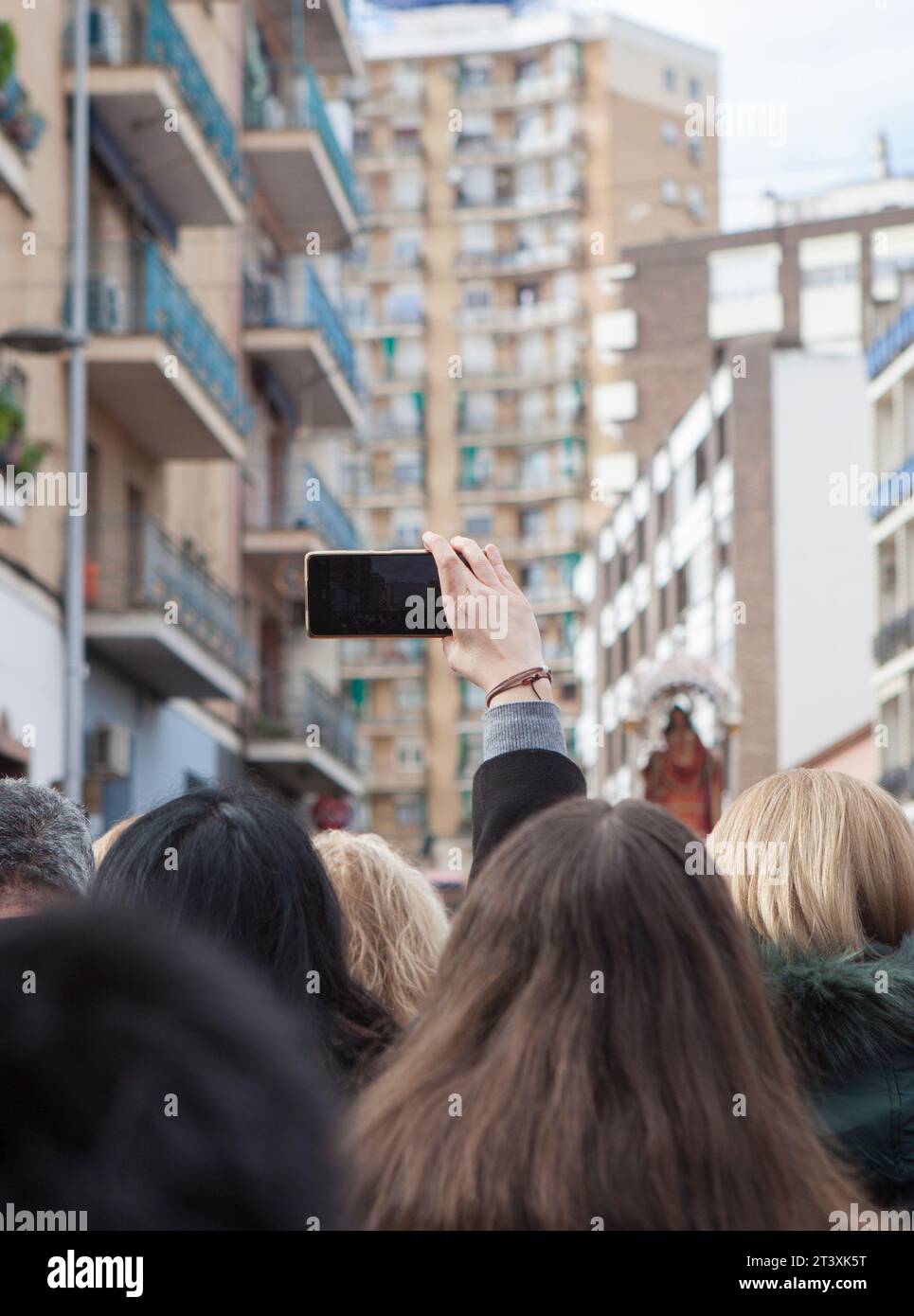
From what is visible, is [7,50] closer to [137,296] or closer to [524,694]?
[137,296]

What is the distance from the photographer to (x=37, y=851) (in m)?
4.00

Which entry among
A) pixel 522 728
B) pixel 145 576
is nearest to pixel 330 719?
pixel 145 576

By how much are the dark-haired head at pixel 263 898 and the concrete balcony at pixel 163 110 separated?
1857cm

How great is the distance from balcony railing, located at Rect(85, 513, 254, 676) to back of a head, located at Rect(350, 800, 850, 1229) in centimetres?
1813

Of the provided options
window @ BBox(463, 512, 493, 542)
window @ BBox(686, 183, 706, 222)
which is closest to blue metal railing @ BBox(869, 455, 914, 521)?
window @ BBox(463, 512, 493, 542)

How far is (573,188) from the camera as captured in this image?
3150 inches

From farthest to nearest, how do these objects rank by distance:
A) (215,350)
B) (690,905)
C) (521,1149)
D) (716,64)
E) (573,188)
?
(716,64) → (573,188) → (215,350) → (690,905) → (521,1149)

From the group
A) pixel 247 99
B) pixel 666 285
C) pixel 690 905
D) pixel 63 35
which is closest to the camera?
pixel 690 905

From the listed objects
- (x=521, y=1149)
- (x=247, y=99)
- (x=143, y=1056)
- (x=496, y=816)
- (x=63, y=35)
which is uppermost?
(x=247, y=99)

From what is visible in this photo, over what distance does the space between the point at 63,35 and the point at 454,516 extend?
60.7 m

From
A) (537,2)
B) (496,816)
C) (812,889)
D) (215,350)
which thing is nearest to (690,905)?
(496,816)

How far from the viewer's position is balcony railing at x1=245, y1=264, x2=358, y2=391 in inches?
1151

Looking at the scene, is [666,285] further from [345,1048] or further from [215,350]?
[345,1048]

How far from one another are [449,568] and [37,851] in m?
1.03
